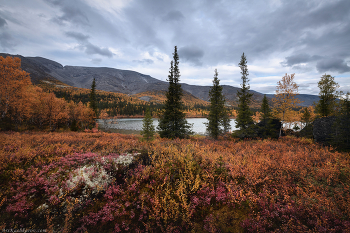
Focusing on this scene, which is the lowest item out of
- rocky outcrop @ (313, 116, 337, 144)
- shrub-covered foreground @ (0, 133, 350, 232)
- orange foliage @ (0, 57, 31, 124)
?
shrub-covered foreground @ (0, 133, 350, 232)

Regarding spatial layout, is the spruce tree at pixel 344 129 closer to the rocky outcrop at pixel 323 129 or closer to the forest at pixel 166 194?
the rocky outcrop at pixel 323 129

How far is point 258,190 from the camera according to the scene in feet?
15.9

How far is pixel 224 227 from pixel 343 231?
261cm

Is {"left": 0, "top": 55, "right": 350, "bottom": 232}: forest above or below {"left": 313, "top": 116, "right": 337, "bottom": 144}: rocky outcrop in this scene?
below

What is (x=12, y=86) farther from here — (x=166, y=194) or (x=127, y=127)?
(x=127, y=127)

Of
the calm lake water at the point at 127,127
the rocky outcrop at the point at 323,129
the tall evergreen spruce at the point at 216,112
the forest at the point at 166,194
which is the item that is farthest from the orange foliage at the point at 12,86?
the rocky outcrop at the point at 323,129

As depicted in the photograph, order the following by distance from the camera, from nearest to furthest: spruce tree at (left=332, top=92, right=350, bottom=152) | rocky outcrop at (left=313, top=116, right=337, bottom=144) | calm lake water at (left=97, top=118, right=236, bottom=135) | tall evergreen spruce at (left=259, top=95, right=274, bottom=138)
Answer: spruce tree at (left=332, top=92, right=350, bottom=152) → rocky outcrop at (left=313, top=116, right=337, bottom=144) → tall evergreen spruce at (left=259, top=95, right=274, bottom=138) → calm lake water at (left=97, top=118, right=236, bottom=135)

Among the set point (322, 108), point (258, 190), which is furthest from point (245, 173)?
point (322, 108)

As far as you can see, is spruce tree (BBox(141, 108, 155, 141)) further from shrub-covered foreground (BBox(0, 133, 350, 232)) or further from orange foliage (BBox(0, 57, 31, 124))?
orange foliage (BBox(0, 57, 31, 124))

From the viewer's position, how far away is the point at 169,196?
14.7ft

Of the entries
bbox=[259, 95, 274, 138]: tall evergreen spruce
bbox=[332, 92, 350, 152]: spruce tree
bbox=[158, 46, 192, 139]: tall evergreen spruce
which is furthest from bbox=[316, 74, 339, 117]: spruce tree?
bbox=[158, 46, 192, 139]: tall evergreen spruce

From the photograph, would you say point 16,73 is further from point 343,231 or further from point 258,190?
point 343,231

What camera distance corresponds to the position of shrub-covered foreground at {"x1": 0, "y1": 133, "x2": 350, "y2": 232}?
3803 mm

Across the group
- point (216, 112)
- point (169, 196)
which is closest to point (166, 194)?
point (169, 196)
